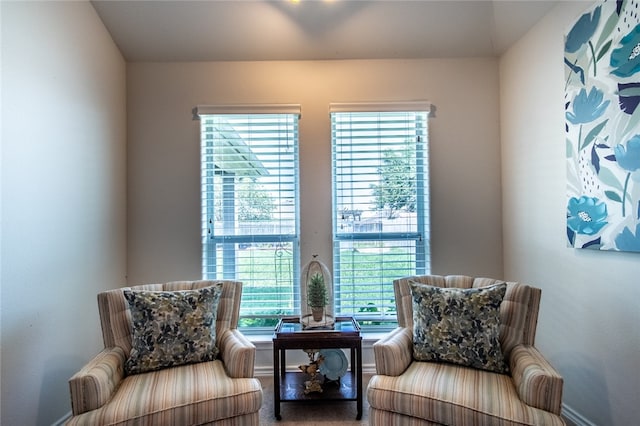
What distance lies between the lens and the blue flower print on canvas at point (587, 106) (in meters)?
1.68

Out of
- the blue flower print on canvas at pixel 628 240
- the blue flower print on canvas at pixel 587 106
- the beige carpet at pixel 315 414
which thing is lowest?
the beige carpet at pixel 315 414

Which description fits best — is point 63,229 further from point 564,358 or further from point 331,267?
point 564,358

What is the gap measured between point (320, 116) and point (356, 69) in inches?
18.9

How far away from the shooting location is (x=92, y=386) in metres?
1.42

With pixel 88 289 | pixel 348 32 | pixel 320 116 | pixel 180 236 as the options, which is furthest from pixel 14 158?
pixel 348 32

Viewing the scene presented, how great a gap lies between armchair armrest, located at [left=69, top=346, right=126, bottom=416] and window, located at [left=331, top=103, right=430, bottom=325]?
5.20 feet

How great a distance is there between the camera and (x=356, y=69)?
264 centimetres

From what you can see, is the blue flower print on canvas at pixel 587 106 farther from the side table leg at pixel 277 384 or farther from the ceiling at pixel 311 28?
the side table leg at pixel 277 384

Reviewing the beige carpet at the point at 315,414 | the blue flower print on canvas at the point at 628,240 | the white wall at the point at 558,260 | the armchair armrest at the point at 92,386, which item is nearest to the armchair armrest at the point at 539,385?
the white wall at the point at 558,260

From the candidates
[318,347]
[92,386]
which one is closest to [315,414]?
[318,347]

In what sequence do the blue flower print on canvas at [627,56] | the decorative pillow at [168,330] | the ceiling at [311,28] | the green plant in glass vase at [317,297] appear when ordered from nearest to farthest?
1. the blue flower print on canvas at [627,56]
2. the decorative pillow at [168,330]
3. the green plant in glass vase at [317,297]
4. the ceiling at [311,28]

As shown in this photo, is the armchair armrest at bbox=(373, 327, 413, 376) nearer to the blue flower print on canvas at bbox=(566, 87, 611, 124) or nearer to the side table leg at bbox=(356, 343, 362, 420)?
the side table leg at bbox=(356, 343, 362, 420)

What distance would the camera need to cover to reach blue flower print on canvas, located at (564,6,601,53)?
5.62 ft

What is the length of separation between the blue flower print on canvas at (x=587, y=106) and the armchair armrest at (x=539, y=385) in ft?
4.24
